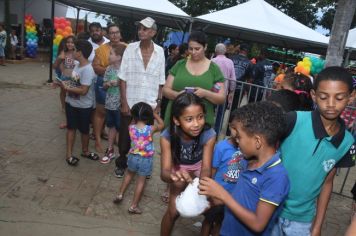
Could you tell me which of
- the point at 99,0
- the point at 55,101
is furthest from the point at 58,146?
the point at 99,0

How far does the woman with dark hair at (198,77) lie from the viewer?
3506mm

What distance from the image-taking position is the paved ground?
3.33 m

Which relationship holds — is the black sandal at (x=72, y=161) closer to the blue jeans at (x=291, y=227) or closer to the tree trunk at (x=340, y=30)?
the blue jeans at (x=291, y=227)

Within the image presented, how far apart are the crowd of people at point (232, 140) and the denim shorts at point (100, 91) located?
40 centimetres

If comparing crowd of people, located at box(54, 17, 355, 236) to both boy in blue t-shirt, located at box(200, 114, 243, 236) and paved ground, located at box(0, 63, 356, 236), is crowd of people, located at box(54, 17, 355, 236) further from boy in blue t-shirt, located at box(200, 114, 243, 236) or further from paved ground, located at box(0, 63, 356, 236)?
paved ground, located at box(0, 63, 356, 236)

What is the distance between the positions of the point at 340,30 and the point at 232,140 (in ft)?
7.15

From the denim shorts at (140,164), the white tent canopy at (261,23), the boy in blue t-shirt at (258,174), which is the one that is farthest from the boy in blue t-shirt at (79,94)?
the white tent canopy at (261,23)

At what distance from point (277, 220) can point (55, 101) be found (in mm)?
7300

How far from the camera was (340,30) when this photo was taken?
12.8 feet

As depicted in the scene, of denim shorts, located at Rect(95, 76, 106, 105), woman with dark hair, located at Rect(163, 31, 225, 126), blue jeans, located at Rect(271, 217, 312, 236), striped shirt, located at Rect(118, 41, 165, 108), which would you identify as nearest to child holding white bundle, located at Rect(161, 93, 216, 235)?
blue jeans, located at Rect(271, 217, 312, 236)

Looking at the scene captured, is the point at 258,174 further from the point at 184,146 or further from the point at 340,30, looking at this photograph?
the point at 340,30

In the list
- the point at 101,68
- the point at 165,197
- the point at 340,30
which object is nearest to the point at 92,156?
the point at 101,68

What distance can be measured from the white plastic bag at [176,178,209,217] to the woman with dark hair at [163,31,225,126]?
4.67 feet

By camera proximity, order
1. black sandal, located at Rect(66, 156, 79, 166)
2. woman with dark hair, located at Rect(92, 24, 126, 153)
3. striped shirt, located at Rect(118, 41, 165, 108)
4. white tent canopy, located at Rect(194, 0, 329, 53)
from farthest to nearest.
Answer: white tent canopy, located at Rect(194, 0, 329, 53) → woman with dark hair, located at Rect(92, 24, 126, 153) → black sandal, located at Rect(66, 156, 79, 166) → striped shirt, located at Rect(118, 41, 165, 108)
